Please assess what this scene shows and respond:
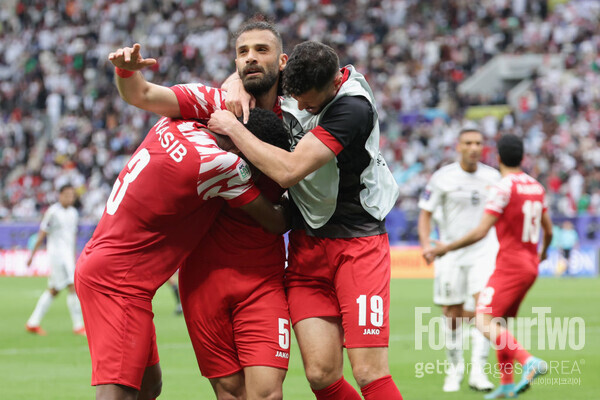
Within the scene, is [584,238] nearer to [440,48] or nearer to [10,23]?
[440,48]

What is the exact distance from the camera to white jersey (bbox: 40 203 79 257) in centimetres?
1421

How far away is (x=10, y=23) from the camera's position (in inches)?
1467

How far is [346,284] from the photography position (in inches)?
213

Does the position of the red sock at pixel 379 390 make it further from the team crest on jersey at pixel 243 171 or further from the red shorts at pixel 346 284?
the team crest on jersey at pixel 243 171

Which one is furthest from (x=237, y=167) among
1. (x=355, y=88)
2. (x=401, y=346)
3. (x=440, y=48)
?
(x=440, y=48)

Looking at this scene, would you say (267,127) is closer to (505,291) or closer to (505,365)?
(505,291)

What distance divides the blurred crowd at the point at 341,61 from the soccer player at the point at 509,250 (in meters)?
16.6

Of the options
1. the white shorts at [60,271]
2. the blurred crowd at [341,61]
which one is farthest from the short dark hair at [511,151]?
the blurred crowd at [341,61]

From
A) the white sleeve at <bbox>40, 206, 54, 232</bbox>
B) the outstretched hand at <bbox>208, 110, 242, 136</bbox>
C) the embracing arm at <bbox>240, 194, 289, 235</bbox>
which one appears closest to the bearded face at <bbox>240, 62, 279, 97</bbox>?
the outstretched hand at <bbox>208, 110, 242, 136</bbox>

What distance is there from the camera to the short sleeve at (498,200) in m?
8.22

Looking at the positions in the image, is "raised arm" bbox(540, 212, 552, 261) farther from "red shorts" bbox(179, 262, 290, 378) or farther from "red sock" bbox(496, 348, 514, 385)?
"red shorts" bbox(179, 262, 290, 378)

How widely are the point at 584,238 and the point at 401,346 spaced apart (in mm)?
13014

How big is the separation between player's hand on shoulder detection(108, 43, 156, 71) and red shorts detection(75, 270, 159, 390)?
128 cm

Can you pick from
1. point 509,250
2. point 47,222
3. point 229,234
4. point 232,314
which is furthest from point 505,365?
point 47,222
